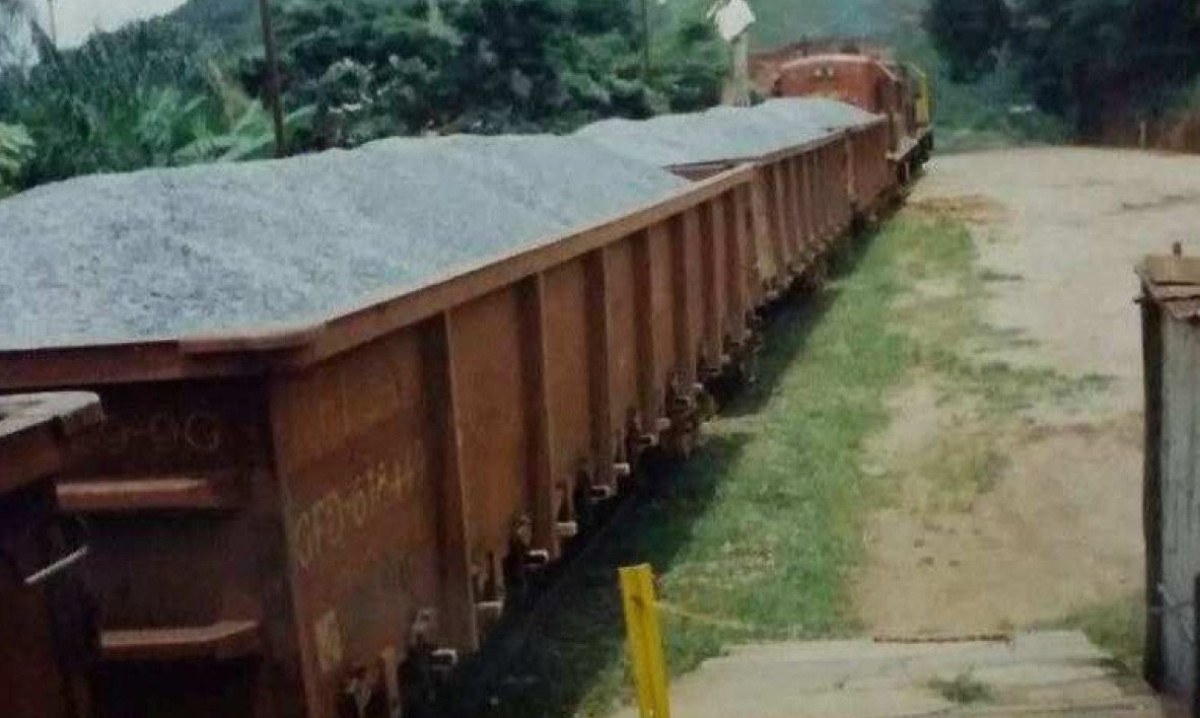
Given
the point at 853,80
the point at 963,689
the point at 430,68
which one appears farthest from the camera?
the point at 853,80

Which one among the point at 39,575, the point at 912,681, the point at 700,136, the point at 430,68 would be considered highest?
the point at 430,68

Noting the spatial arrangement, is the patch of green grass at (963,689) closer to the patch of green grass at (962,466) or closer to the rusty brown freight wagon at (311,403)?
the rusty brown freight wagon at (311,403)

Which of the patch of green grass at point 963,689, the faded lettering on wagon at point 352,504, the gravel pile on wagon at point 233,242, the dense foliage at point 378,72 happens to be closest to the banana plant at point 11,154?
the dense foliage at point 378,72

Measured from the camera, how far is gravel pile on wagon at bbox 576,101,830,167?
11.5m

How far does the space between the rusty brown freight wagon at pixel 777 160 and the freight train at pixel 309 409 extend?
3.77 m

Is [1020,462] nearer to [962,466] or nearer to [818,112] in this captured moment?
[962,466]

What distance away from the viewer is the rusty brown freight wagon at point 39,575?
9.01 feet

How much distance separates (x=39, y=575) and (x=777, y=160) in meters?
10.3

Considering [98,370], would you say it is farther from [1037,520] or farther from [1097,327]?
[1097,327]

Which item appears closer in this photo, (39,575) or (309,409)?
(39,575)

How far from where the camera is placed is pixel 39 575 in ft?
9.20

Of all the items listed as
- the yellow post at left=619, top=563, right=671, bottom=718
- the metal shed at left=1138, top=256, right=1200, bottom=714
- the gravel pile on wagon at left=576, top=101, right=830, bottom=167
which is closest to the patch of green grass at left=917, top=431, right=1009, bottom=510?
the gravel pile on wagon at left=576, top=101, right=830, bottom=167

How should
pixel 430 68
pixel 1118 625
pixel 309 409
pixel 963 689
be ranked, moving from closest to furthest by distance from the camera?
pixel 309 409 → pixel 963 689 → pixel 1118 625 → pixel 430 68

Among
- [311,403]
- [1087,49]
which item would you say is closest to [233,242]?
[311,403]
